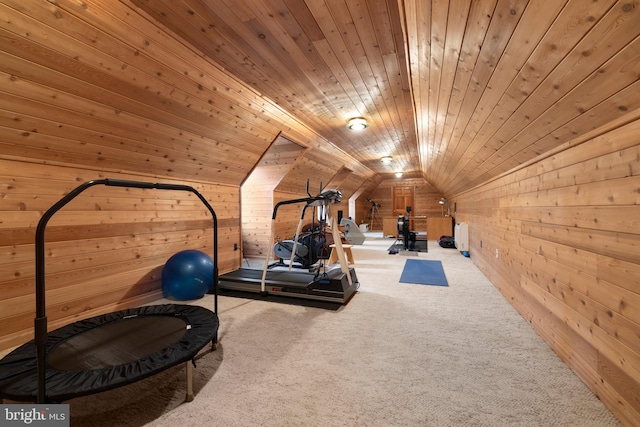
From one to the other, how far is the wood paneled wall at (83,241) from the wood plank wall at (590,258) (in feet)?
13.5

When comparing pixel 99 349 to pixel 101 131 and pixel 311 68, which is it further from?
pixel 311 68

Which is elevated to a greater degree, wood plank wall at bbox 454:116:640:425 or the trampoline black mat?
wood plank wall at bbox 454:116:640:425

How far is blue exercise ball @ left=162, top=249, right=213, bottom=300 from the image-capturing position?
3355 mm

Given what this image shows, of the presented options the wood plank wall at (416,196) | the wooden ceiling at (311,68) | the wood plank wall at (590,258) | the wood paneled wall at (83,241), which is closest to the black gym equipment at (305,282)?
the wood paneled wall at (83,241)

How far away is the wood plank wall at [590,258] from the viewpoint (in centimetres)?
140

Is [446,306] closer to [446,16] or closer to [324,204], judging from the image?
[324,204]

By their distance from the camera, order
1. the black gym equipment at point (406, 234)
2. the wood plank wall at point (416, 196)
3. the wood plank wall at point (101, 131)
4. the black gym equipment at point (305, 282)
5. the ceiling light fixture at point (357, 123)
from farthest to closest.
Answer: the wood plank wall at point (416, 196)
the black gym equipment at point (406, 234)
the ceiling light fixture at point (357, 123)
the black gym equipment at point (305, 282)
the wood plank wall at point (101, 131)

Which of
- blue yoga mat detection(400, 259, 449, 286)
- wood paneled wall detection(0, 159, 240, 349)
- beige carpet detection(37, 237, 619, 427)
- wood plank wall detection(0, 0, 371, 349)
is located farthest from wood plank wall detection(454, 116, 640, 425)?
wood paneled wall detection(0, 159, 240, 349)

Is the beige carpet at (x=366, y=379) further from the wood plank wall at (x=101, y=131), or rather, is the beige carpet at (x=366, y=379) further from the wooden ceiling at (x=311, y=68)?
the wooden ceiling at (x=311, y=68)

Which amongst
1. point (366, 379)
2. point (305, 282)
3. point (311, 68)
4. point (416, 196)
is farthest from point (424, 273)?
point (416, 196)

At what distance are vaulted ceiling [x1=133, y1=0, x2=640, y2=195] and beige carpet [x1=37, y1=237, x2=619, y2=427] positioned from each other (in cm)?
162

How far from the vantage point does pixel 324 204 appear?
3.71 m

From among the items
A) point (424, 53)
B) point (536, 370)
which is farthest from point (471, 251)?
point (424, 53)

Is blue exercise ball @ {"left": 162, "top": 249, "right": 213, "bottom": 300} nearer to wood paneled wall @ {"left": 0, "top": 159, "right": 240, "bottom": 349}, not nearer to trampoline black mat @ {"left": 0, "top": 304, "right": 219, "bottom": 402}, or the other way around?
wood paneled wall @ {"left": 0, "top": 159, "right": 240, "bottom": 349}
